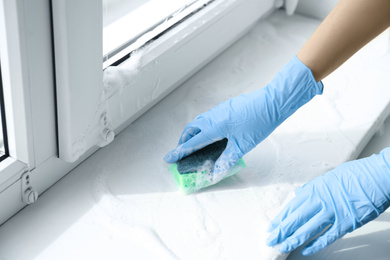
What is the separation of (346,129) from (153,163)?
58 centimetres

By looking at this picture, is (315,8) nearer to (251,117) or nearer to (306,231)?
(251,117)

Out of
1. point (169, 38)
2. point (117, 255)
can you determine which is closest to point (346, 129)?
point (169, 38)

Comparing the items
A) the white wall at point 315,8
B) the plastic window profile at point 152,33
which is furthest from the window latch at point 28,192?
the white wall at point 315,8

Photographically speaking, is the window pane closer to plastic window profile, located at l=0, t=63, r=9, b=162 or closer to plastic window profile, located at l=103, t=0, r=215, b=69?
plastic window profile, located at l=0, t=63, r=9, b=162

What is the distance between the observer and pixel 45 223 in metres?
1.08

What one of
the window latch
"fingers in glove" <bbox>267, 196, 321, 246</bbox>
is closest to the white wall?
"fingers in glove" <bbox>267, 196, 321, 246</bbox>

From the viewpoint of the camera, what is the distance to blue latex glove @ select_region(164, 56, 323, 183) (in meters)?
1.21

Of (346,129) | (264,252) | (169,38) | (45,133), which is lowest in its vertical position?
(264,252)

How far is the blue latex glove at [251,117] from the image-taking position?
3.96ft

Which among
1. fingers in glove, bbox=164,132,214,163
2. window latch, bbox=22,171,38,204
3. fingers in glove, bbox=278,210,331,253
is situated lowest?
fingers in glove, bbox=278,210,331,253

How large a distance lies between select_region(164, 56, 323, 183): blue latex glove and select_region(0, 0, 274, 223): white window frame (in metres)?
0.19

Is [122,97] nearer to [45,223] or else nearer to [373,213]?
[45,223]

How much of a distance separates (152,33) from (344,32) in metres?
0.48

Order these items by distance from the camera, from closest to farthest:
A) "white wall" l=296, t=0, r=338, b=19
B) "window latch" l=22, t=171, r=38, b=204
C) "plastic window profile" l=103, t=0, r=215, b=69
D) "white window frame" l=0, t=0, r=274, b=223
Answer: "white window frame" l=0, t=0, r=274, b=223 < "window latch" l=22, t=171, r=38, b=204 < "plastic window profile" l=103, t=0, r=215, b=69 < "white wall" l=296, t=0, r=338, b=19
